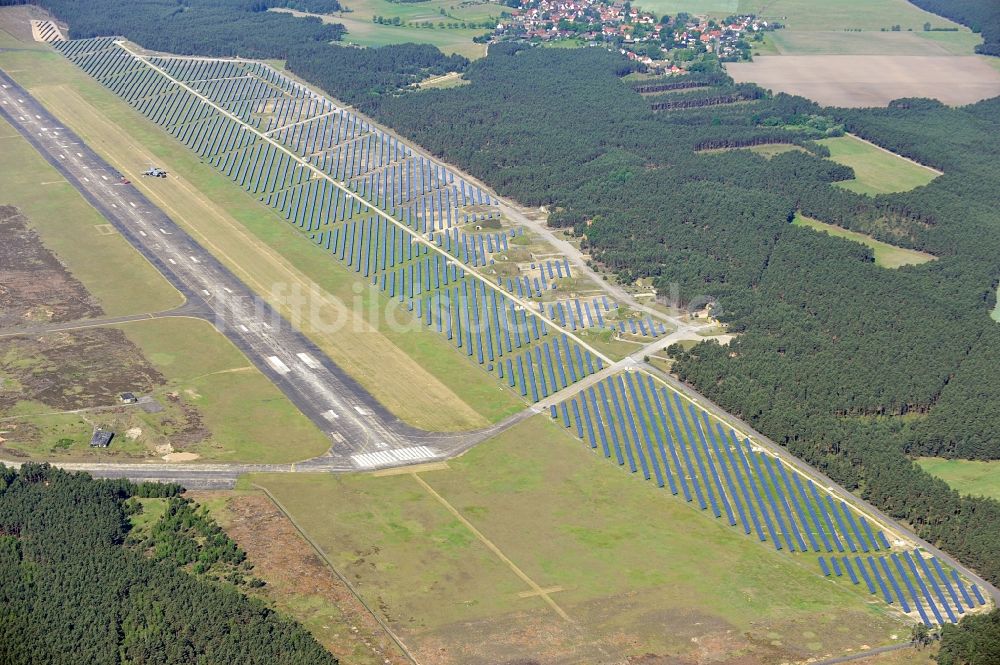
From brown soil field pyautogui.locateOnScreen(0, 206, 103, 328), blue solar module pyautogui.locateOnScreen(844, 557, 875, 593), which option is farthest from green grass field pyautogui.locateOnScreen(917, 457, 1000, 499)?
brown soil field pyautogui.locateOnScreen(0, 206, 103, 328)

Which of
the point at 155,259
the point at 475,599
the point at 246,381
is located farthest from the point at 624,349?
the point at 155,259

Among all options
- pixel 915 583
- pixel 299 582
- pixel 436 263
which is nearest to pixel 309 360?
pixel 436 263

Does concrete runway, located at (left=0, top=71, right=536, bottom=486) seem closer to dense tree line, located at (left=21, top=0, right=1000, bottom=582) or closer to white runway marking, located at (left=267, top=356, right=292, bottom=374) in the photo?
white runway marking, located at (left=267, top=356, right=292, bottom=374)

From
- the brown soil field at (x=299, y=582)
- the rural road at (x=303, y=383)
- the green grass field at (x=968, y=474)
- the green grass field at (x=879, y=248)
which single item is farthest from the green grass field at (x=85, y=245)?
the green grass field at (x=879, y=248)

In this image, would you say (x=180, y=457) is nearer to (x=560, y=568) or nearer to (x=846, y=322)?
(x=560, y=568)

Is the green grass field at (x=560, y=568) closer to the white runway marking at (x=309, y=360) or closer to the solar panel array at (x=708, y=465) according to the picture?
the solar panel array at (x=708, y=465)

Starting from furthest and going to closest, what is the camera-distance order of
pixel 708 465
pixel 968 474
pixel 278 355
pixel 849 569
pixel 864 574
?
pixel 278 355, pixel 968 474, pixel 708 465, pixel 849 569, pixel 864 574

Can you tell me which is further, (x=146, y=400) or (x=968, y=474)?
(x=146, y=400)
